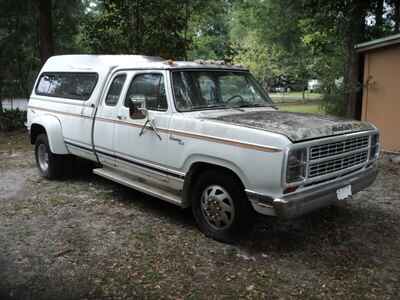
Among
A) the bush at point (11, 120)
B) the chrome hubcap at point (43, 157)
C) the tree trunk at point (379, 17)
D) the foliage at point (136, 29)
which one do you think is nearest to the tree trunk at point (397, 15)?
the tree trunk at point (379, 17)

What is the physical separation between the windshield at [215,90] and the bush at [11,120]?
10288mm

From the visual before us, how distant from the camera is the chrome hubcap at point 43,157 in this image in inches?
290

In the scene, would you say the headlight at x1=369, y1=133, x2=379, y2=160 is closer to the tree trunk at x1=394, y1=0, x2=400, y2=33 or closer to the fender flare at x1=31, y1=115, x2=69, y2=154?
the fender flare at x1=31, y1=115, x2=69, y2=154

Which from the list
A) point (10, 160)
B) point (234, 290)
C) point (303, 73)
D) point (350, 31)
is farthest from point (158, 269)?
point (303, 73)

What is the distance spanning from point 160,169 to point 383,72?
7098mm

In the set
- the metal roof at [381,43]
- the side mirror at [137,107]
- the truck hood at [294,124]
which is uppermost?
the metal roof at [381,43]

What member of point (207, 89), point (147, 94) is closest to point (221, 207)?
point (207, 89)

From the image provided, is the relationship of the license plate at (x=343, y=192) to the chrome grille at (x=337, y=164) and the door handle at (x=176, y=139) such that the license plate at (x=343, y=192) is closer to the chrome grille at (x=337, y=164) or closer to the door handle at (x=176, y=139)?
the chrome grille at (x=337, y=164)

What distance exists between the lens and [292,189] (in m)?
3.88

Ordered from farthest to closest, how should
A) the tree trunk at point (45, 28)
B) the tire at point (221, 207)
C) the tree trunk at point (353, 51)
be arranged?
the tree trunk at point (45, 28)
the tree trunk at point (353, 51)
the tire at point (221, 207)

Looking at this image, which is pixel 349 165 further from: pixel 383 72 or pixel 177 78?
pixel 383 72

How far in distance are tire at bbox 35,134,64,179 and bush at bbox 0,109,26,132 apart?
268 inches

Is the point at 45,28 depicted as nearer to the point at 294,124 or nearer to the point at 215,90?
the point at 215,90

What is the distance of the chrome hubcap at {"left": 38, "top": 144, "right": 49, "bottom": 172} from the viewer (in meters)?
7.38
